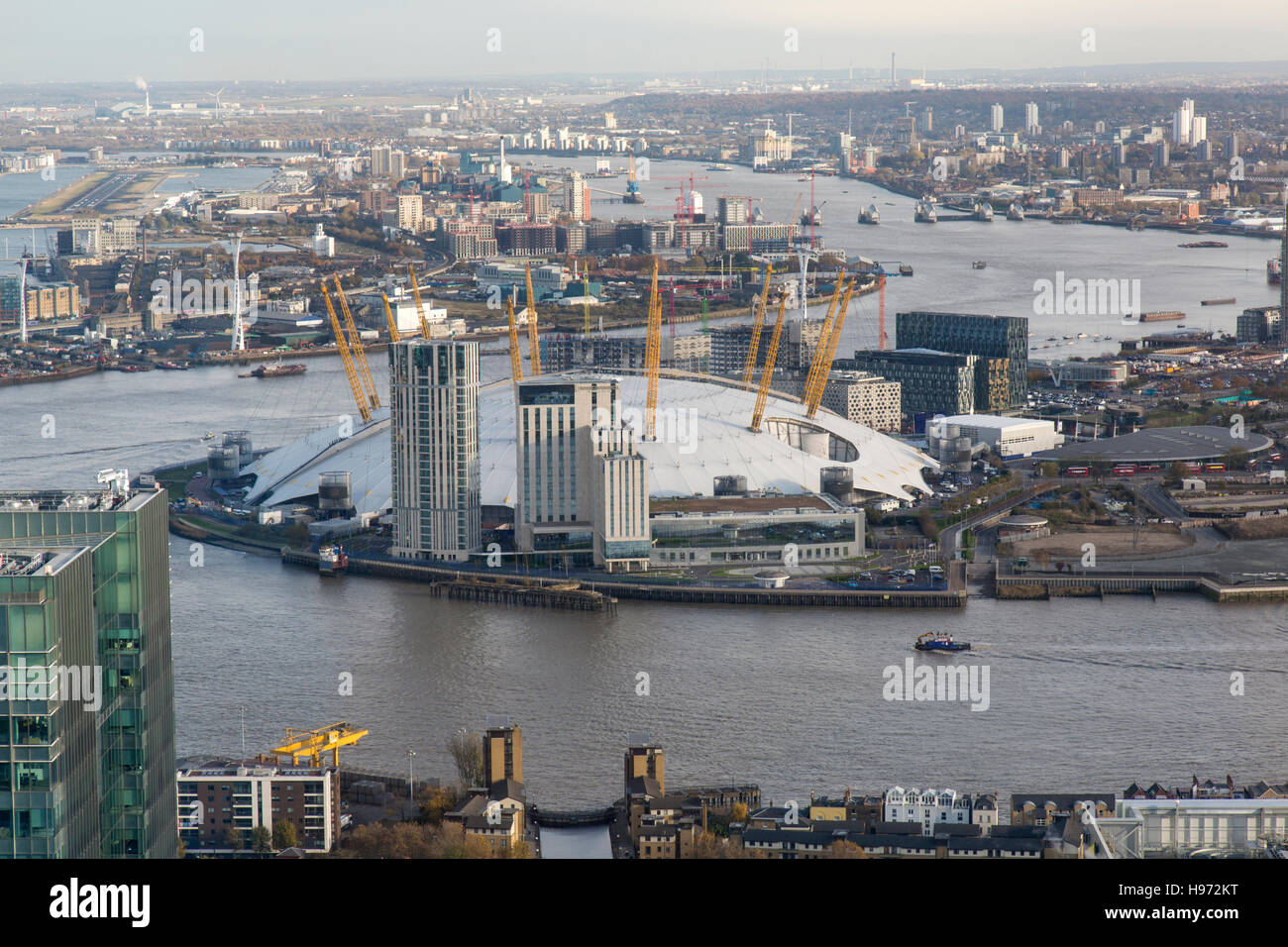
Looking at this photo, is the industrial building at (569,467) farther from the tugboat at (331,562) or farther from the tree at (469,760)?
the tree at (469,760)

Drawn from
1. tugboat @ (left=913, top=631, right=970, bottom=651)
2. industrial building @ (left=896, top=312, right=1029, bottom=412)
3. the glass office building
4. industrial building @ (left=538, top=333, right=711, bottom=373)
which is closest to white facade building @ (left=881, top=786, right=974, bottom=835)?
the glass office building

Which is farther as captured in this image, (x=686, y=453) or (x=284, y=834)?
(x=686, y=453)

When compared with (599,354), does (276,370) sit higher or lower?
lower

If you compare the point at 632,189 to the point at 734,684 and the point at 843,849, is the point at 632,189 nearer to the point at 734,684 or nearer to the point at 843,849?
the point at 734,684

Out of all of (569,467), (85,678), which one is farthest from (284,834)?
(569,467)

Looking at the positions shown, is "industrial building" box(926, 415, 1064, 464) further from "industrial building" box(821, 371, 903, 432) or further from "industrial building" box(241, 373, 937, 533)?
"industrial building" box(821, 371, 903, 432)
